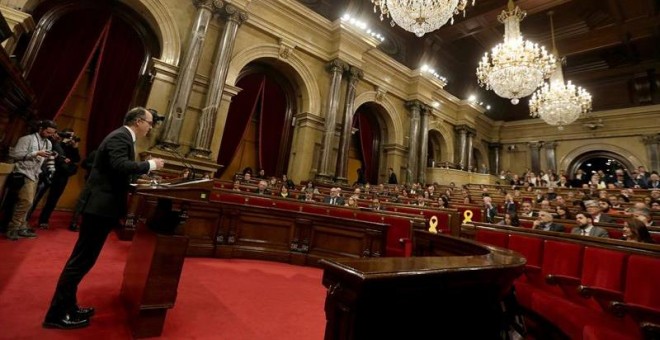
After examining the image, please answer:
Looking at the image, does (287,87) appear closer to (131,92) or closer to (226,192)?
(131,92)

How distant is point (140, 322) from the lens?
5.51 ft

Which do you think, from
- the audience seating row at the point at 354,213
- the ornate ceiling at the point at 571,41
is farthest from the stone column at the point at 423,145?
the audience seating row at the point at 354,213

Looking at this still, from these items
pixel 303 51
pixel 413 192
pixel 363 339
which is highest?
pixel 303 51

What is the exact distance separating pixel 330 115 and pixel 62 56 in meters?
6.38

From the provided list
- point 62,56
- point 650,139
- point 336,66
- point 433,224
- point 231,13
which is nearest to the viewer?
point 433,224

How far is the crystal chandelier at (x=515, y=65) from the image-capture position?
6809mm

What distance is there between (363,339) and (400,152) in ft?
38.0

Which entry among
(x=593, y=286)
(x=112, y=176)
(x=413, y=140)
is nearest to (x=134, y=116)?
(x=112, y=176)

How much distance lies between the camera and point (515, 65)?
683cm

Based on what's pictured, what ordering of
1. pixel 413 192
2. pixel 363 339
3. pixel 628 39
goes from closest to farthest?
pixel 363 339
pixel 413 192
pixel 628 39

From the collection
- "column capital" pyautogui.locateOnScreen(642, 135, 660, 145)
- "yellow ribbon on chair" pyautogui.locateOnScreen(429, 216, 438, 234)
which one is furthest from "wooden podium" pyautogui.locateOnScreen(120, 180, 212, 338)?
"column capital" pyautogui.locateOnScreen(642, 135, 660, 145)

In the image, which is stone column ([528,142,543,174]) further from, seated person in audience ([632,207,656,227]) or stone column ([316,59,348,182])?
seated person in audience ([632,207,656,227])

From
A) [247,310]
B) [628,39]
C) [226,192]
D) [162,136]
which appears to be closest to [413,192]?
[226,192]

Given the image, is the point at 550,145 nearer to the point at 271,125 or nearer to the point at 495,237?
A: the point at 271,125
